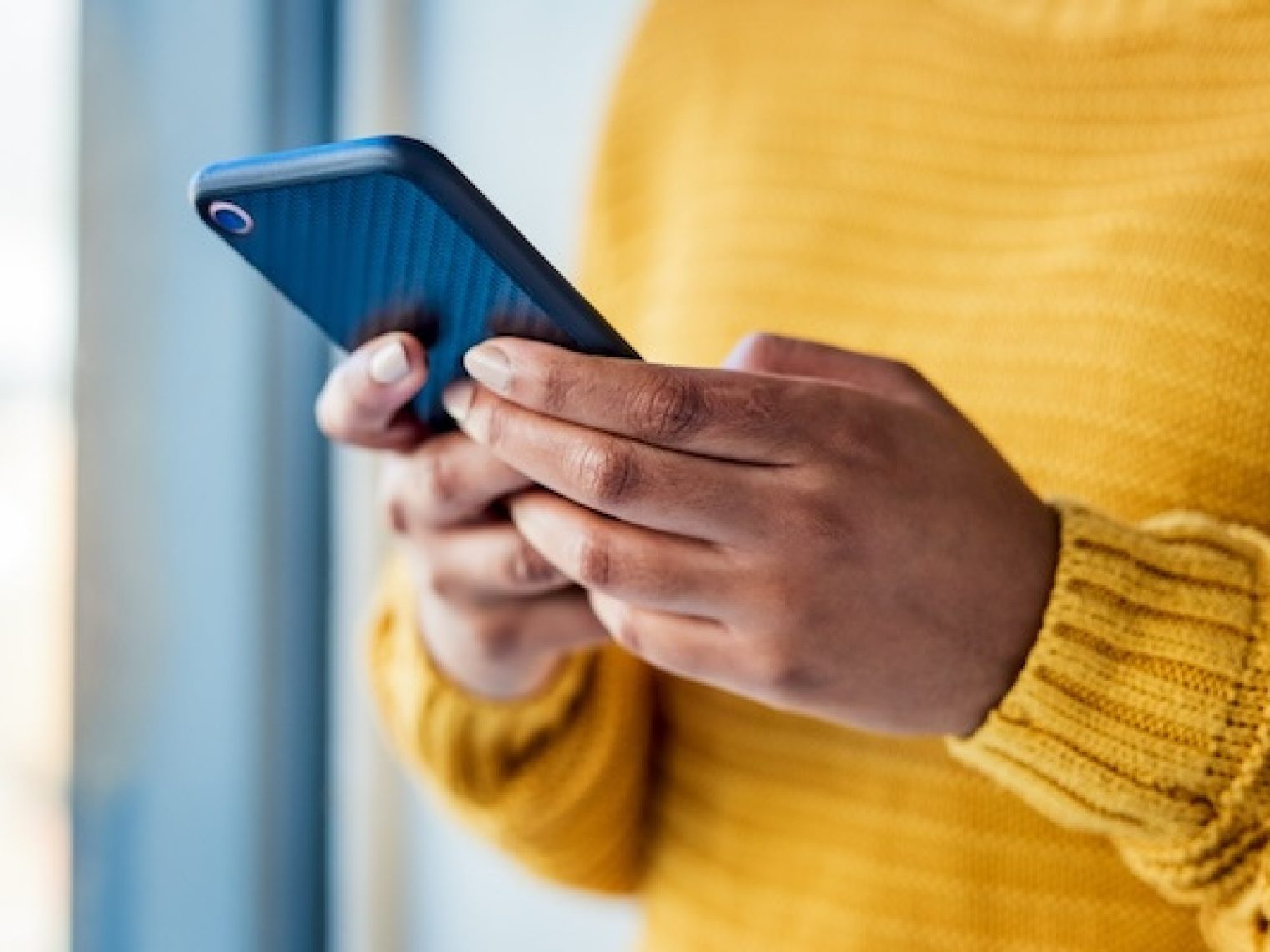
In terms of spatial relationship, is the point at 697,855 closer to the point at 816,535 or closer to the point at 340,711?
the point at 816,535

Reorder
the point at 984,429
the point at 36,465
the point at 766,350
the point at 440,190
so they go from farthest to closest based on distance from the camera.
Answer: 1. the point at 36,465
2. the point at 984,429
3. the point at 766,350
4. the point at 440,190

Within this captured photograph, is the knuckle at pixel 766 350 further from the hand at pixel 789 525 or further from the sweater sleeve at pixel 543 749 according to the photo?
the sweater sleeve at pixel 543 749

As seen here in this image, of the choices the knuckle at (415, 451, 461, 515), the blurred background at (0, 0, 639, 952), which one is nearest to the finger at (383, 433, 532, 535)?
the knuckle at (415, 451, 461, 515)

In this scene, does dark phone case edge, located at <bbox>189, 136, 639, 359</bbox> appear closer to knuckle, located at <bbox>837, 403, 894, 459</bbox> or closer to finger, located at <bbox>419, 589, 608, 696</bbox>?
knuckle, located at <bbox>837, 403, 894, 459</bbox>

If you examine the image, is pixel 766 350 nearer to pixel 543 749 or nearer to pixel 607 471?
pixel 607 471

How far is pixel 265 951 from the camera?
1.25 metres

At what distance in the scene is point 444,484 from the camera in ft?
1.82

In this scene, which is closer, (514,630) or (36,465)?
(514,630)

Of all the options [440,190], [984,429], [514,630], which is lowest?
[514,630]

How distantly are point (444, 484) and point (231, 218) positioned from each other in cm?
13

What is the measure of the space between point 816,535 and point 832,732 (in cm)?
23

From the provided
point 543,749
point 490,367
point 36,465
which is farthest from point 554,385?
point 36,465

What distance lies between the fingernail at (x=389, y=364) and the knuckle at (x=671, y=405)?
0.11m

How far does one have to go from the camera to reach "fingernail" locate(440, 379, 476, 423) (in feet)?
1.62
